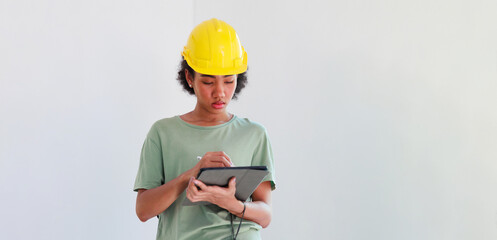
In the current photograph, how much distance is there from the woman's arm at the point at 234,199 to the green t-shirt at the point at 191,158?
0.03 metres

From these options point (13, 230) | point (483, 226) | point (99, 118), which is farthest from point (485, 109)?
point (13, 230)

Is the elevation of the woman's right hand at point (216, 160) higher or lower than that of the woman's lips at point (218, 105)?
lower

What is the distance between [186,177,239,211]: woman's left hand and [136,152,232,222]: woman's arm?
6 cm

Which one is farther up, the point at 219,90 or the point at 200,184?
the point at 219,90

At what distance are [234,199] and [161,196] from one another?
215mm

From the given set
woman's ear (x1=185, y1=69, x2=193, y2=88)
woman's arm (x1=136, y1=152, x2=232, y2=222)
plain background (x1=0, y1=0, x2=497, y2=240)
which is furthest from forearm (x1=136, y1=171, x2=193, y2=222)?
plain background (x1=0, y1=0, x2=497, y2=240)

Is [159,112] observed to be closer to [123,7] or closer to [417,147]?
[123,7]

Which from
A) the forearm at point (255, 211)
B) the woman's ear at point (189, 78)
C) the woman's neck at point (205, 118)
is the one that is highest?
the woman's ear at point (189, 78)

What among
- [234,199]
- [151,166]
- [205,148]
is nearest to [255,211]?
[234,199]

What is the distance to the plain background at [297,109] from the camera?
90.9 inches

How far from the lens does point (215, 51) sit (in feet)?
5.93

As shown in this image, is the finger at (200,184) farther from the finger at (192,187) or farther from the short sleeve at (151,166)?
the short sleeve at (151,166)

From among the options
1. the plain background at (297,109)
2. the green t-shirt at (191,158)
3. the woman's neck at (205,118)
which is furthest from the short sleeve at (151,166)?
the plain background at (297,109)

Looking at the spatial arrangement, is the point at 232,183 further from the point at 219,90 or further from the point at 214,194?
the point at 219,90
